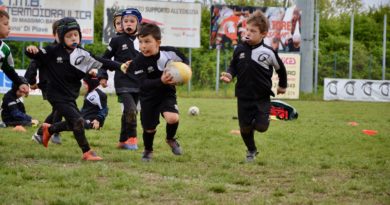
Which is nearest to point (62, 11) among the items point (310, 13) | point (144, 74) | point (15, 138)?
point (310, 13)

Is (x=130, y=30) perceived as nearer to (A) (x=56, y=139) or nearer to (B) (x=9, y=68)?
(A) (x=56, y=139)

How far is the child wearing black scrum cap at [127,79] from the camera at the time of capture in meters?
9.30

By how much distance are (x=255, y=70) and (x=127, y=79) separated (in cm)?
218

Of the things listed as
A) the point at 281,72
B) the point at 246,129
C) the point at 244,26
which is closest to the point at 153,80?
the point at 246,129

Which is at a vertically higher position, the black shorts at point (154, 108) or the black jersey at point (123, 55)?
the black jersey at point (123, 55)

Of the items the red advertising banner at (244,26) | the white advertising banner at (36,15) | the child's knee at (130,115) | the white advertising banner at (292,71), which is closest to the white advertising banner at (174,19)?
the red advertising banner at (244,26)

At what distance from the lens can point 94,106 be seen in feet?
39.7

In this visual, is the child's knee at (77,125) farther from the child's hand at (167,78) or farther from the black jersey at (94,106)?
the black jersey at (94,106)

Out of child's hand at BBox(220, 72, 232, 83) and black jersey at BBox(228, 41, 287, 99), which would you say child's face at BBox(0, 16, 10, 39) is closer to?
child's hand at BBox(220, 72, 232, 83)

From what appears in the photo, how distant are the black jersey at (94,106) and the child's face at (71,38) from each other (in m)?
4.21

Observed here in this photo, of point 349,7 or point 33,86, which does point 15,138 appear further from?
point 349,7

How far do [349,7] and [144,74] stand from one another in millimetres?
52730

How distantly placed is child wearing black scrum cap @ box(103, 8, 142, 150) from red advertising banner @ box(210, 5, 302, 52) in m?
22.2

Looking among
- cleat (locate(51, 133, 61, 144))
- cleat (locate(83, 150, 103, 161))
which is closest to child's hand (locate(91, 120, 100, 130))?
cleat (locate(51, 133, 61, 144))
